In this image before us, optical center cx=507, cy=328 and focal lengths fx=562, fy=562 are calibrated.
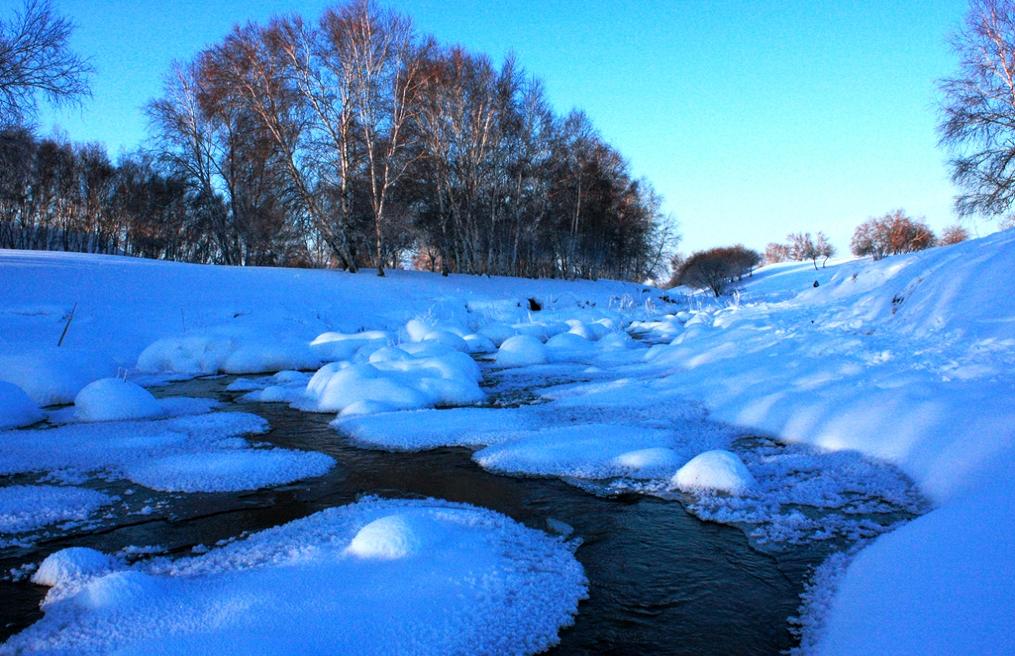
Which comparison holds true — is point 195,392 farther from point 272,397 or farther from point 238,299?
point 238,299

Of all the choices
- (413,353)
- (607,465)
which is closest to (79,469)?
(607,465)

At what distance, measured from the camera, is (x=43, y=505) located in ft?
10.5

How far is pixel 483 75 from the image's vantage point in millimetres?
22109

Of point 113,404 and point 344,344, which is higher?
point 344,344

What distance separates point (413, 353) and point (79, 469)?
4.52 meters

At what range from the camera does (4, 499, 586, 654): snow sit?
1872mm

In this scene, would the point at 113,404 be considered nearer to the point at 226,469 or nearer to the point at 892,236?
the point at 226,469

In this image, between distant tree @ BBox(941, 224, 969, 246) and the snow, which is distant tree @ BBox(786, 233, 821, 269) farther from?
the snow

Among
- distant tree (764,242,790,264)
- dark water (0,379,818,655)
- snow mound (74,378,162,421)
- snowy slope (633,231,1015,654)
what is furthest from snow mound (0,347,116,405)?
distant tree (764,242,790,264)

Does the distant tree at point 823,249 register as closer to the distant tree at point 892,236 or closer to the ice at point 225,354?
the distant tree at point 892,236

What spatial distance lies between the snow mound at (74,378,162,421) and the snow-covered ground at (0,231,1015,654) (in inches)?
1.0

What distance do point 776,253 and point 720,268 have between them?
39787 millimetres

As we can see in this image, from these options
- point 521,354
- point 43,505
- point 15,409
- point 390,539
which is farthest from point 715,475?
point 15,409

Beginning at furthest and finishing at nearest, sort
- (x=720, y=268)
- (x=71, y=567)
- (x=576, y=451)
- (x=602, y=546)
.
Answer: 1. (x=720, y=268)
2. (x=576, y=451)
3. (x=602, y=546)
4. (x=71, y=567)
